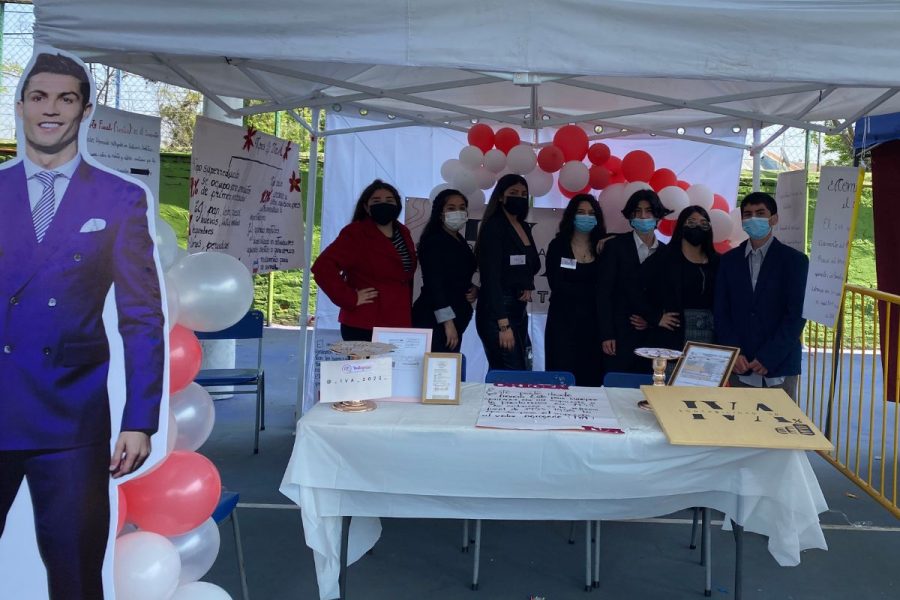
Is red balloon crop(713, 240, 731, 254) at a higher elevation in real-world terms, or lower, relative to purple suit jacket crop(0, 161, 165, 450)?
Answer: higher

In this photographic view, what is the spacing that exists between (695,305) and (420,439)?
199 cm

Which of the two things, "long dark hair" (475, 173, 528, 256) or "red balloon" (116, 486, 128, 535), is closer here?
"red balloon" (116, 486, 128, 535)

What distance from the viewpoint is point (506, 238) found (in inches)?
149

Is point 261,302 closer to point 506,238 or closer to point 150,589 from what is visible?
point 506,238

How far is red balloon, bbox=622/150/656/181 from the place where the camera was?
16.1ft

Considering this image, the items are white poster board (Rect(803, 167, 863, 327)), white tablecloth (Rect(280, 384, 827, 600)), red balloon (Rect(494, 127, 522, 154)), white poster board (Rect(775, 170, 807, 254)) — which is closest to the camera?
white tablecloth (Rect(280, 384, 827, 600))

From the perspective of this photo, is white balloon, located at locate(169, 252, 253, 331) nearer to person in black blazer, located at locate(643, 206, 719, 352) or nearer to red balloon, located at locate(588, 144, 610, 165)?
person in black blazer, located at locate(643, 206, 719, 352)

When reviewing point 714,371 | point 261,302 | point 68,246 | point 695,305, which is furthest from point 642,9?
point 261,302

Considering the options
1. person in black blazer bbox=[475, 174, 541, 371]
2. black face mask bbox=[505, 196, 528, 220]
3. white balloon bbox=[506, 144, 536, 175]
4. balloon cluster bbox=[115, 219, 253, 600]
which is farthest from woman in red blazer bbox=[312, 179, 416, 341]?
balloon cluster bbox=[115, 219, 253, 600]

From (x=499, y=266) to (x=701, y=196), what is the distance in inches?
73.5

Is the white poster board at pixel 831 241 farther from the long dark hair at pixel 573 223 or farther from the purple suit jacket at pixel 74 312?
the purple suit jacket at pixel 74 312

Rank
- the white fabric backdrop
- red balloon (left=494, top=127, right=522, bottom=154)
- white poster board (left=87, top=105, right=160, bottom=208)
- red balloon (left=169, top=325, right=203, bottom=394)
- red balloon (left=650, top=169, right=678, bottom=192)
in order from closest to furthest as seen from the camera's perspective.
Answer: red balloon (left=169, top=325, right=203, bottom=394) → white poster board (left=87, top=105, right=160, bottom=208) → red balloon (left=494, top=127, right=522, bottom=154) → red balloon (left=650, top=169, right=678, bottom=192) → the white fabric backdrop

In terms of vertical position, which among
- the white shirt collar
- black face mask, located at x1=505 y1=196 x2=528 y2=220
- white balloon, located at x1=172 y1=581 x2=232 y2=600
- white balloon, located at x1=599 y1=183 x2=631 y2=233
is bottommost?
white balloon, located at x1=172 y1=581 x2=232 y2=600

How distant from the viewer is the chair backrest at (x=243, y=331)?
4.68 meters
